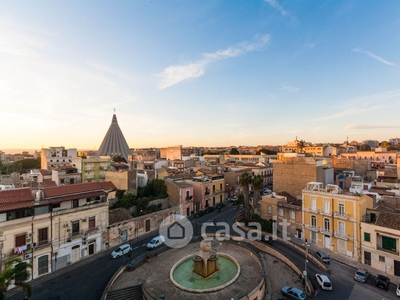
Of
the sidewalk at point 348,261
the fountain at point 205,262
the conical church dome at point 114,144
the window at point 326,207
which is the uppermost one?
the conical church dome at point 114,144

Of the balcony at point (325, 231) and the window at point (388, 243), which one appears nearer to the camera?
the window at point (388, 243)

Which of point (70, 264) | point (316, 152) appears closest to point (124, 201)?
point (70, 264)

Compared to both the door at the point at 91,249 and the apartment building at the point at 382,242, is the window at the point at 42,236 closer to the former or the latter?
the door at the point at 91,249

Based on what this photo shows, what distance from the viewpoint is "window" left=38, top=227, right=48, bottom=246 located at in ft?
79.4

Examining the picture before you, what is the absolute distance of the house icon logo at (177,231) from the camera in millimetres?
32406

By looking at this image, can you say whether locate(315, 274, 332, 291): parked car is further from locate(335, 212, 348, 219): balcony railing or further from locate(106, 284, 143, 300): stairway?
locate(106, 284, 143, 300): stairway

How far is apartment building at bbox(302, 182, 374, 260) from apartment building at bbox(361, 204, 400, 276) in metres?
0.80

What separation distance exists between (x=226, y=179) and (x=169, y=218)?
25264 mm

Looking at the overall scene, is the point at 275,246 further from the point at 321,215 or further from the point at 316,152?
the point at 316,152

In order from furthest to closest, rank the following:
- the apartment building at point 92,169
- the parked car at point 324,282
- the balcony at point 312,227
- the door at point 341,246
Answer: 1. the apartment building at point 92,169
2. the balcony at point 312,227
3. the door at point 341,246
4. the parked car at point 324,282

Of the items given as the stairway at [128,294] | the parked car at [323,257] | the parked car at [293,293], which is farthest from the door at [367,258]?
the stairway at [128,294]

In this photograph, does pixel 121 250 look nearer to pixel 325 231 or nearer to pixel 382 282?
pixel 325 231

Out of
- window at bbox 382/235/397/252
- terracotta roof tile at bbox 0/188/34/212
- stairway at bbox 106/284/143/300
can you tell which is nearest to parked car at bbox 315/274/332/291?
window at bbox 382/235/397/252

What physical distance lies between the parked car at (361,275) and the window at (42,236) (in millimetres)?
31711
